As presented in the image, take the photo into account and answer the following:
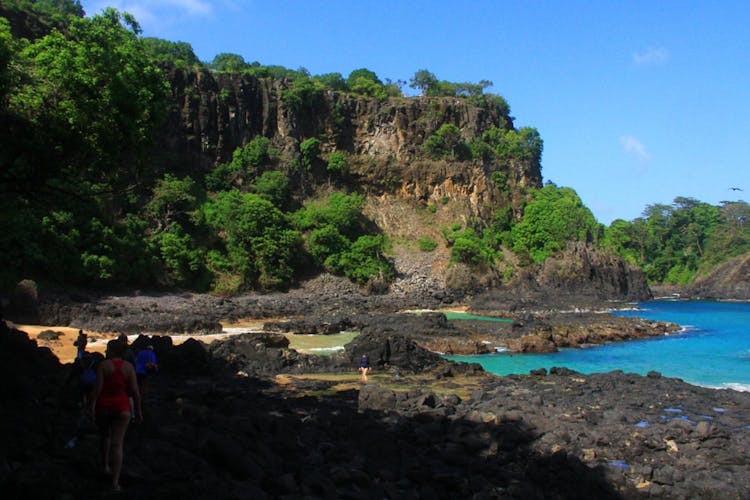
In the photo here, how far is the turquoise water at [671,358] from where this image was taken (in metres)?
26.2

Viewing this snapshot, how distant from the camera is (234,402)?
539 inches

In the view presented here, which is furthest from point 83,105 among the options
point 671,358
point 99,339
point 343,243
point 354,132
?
point 354,132

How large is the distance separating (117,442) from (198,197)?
54296mm

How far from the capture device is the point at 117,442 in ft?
22.0

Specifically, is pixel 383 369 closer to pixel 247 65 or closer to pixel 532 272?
pixel 532 272

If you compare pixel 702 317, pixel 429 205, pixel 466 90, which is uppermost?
pixel 466 90

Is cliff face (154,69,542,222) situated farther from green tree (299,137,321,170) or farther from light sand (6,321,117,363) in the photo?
light sand (6,321,117,363)

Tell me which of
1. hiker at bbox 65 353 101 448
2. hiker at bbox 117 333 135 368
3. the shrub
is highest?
the shrub

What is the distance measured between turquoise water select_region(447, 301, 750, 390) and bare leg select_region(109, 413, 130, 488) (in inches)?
811

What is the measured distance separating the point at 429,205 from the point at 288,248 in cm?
2360

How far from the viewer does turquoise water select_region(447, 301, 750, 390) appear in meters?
26.2

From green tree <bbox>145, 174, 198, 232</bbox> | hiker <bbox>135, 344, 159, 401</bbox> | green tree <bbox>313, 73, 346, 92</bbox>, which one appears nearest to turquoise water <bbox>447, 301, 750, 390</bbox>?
hiker <bbox>135, 344, 159, 401</bbox>

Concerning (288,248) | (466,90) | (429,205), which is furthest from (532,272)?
(466,90)

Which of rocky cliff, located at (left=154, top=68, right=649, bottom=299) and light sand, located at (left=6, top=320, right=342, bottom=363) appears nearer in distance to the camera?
light sand, located at (left=6, top=320, right=342, bottom=363)
